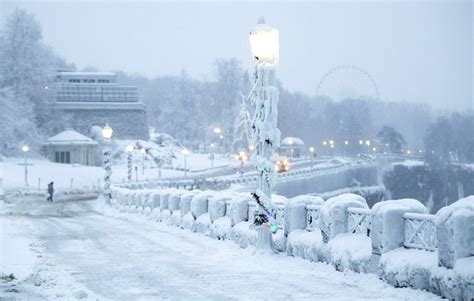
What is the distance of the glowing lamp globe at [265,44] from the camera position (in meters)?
17.3

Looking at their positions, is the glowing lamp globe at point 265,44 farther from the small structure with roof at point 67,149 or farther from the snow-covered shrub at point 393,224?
the small structure with roof at point 67,149

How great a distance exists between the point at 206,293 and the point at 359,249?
3271 mm

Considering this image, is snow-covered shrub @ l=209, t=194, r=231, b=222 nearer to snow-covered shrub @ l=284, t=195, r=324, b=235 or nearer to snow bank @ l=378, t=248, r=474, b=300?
snow-covered shrub @ l=284, t=195, r=324, b=235

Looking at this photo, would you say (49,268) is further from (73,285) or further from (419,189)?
(419,189)

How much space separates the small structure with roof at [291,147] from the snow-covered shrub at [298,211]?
356 ft

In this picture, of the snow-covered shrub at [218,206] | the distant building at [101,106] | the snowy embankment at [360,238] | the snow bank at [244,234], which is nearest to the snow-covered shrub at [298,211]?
the snowy embankment at [360,238]

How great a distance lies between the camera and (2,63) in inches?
3329

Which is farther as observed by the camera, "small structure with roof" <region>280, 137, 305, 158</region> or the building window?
"small structure with roof" <region>280, 137, 305, 158</region>

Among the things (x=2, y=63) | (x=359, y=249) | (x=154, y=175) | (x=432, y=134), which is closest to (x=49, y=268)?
(x=359, y=249)

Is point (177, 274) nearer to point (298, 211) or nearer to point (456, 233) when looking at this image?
point (298, 211)

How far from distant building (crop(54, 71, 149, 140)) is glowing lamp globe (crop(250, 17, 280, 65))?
81.0 m

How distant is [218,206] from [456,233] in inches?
471

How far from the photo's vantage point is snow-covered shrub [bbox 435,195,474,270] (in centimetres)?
1034

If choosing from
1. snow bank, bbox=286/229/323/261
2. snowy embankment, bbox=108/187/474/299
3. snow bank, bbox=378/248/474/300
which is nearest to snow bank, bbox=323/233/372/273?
snowy embankment, bbox=108/187/474/299
